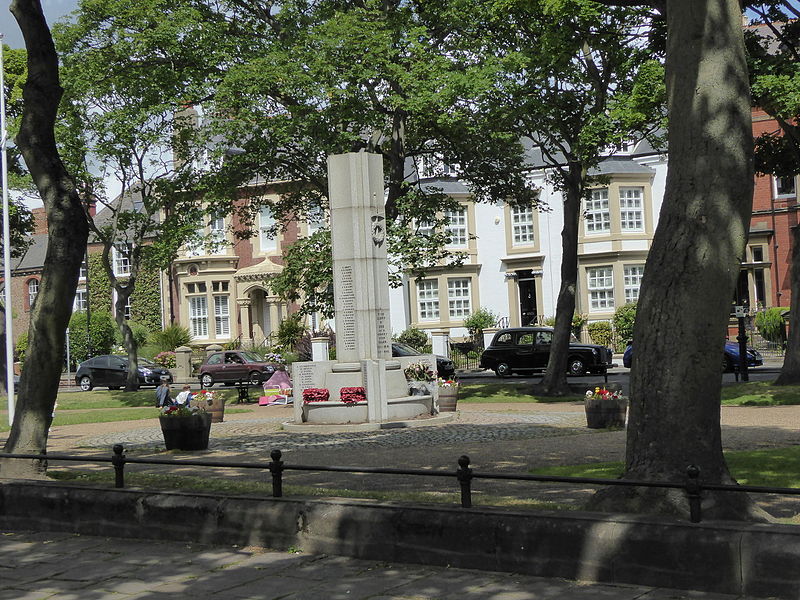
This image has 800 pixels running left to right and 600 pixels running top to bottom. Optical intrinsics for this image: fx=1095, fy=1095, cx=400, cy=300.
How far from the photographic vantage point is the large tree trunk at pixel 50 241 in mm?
13242

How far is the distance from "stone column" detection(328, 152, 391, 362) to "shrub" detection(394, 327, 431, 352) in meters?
25.5

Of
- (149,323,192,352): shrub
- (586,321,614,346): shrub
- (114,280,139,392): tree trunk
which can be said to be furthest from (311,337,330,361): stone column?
(149,323,192,352): shrub

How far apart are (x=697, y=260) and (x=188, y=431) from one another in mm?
11770

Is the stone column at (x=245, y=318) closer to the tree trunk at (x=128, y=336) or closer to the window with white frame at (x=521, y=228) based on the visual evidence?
the tree trunk at (x=128, y=336)

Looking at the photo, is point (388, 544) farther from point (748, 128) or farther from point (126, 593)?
point (748, 128)

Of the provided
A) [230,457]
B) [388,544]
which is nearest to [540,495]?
[388,544]

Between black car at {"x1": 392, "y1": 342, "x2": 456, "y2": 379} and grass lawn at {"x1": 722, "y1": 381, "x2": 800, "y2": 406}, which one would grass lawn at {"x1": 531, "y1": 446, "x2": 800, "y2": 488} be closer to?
grass lawn at {"x1": 722, "y1": 381, "x2": 800, "y2": 406}

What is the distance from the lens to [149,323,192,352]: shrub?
56812 mm

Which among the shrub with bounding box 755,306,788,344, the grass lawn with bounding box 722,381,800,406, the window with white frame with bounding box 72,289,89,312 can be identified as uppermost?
the window with white frame with bounding box 72,289,89,312

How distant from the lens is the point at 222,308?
194 feet

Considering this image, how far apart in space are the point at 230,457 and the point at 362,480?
4.18 m

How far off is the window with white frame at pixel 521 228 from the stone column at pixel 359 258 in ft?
94.9

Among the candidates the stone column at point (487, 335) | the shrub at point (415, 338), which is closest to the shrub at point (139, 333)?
the shrub at point (415, 338)

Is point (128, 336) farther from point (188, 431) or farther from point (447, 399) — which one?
point (188, 431)
